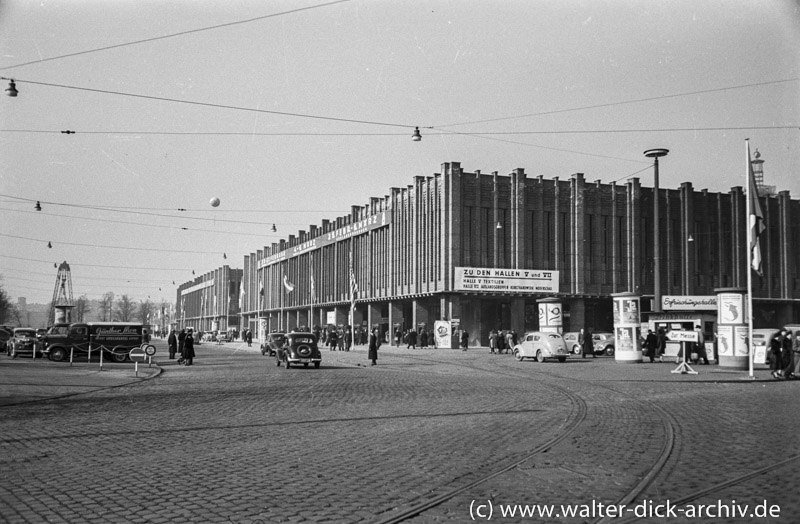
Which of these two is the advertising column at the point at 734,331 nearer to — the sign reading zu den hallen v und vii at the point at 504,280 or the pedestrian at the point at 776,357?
the pedestrian at the point at 776,357

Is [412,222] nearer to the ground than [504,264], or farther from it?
farther from it

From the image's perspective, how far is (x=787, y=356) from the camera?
23.8 meters

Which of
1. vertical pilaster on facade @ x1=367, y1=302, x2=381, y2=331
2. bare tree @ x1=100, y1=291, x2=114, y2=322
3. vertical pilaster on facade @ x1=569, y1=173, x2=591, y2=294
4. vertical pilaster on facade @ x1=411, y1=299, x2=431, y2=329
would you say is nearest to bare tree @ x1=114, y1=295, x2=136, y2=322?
bare tree @ x1=100, y1=291, x2=114, y2=322

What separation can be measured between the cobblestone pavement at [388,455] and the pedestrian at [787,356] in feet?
21.1

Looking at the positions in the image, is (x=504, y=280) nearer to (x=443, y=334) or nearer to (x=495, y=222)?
(x=495, y=222)

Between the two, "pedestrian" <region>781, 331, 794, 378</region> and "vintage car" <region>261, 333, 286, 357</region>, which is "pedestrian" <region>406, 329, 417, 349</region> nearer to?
"vintage car" <region>261, 333, 286, 357</region>

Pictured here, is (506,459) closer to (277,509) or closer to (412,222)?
(277,509)

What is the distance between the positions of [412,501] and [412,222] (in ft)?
175

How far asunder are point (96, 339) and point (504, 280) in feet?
104

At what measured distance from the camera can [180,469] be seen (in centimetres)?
839

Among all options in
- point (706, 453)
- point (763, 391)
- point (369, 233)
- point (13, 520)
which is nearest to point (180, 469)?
point (13, 520)

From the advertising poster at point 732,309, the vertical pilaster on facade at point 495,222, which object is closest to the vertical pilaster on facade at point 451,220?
the vertical pilaster on facade at point 495,222

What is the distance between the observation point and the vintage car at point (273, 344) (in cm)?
3347

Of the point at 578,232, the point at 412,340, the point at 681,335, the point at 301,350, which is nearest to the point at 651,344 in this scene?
the point at 681,335
